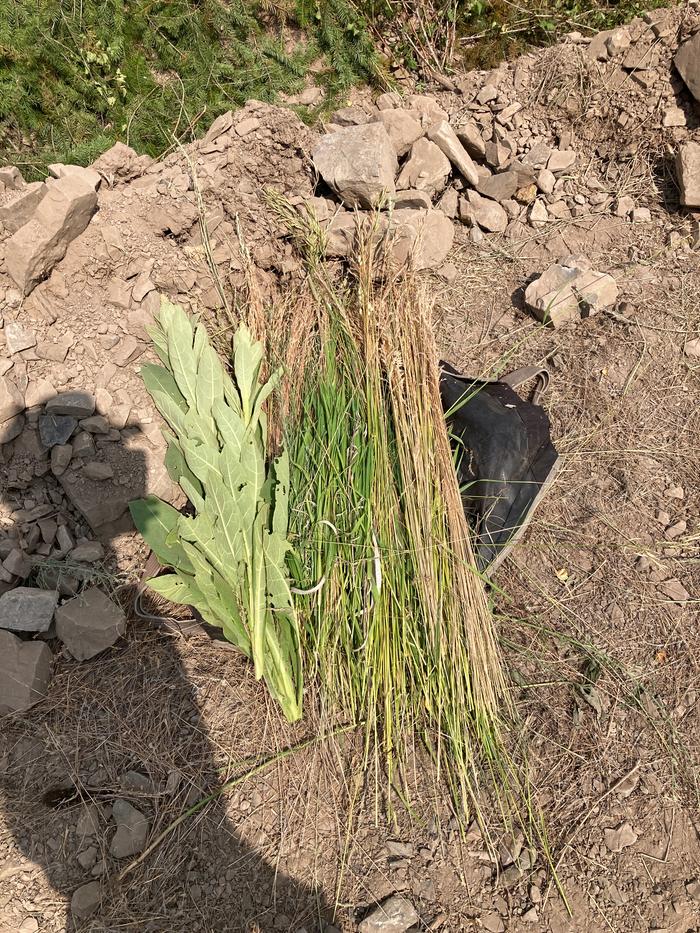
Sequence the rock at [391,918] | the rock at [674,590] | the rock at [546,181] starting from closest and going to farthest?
1. the rock at [391,918]
2. the rock at [674,590]
3. the rock at [546,181]

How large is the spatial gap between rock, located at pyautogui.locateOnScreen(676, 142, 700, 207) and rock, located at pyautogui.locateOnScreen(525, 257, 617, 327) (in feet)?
2.16

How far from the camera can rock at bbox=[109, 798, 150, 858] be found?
1.76m

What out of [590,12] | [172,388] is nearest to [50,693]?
[172,388]

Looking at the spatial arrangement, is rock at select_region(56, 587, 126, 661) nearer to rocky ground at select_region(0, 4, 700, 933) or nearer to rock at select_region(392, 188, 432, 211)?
rocky ground at select_region(0, 4, 700, 933)

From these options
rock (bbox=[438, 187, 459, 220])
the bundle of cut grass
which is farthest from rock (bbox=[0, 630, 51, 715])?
rock (bbox=[438, 187, 459, 220])

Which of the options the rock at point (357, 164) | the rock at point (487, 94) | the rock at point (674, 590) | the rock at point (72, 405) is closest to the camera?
the rock at point (674, 590)

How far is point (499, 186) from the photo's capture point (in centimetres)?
323

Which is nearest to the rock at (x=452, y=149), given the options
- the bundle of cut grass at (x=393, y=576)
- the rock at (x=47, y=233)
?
the bundle of cut grass at (x=393, y=576)

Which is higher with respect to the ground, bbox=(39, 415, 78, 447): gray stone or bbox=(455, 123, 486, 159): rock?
bbox=(455, 123, 486, 159): rock

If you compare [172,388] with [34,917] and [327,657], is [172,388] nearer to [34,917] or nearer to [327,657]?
[327,657]

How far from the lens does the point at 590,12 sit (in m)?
3.51

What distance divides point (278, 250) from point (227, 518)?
147cm

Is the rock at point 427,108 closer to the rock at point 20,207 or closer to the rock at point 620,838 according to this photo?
the rock at point 20,207

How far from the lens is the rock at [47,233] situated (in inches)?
89.1
